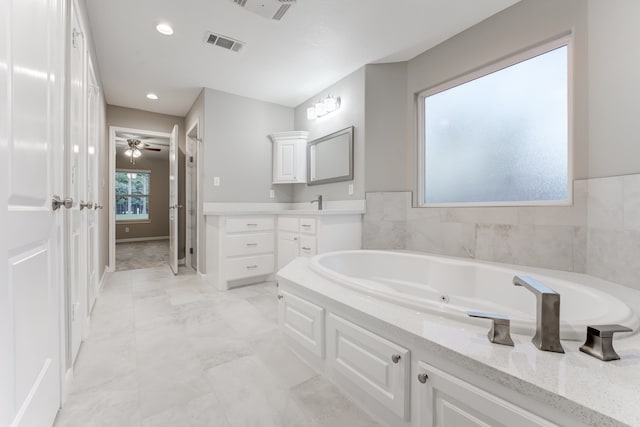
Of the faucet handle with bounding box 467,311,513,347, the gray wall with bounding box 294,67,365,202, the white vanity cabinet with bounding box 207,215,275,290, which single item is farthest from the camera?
the white vanity cabinet with bounding box 207,215,275,290

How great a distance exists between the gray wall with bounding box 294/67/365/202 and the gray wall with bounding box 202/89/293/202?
56 centimetres

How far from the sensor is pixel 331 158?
10.6 ft

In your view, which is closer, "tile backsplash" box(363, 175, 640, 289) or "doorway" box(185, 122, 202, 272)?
"tile backsplash" box(363, 175, 640, 289)

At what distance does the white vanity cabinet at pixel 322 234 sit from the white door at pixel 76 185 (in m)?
1.73

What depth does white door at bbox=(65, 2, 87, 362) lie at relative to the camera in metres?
1.39

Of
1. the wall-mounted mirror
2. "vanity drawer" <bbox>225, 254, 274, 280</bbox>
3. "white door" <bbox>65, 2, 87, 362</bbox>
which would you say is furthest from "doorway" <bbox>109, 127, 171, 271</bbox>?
"white door" <bbox>65, 2, 87, 362</bbox>

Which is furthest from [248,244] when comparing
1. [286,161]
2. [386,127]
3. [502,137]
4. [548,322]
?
[548,322]

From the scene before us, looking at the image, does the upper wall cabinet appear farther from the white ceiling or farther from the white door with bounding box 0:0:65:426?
the white door with bounding box 0:0:65:426

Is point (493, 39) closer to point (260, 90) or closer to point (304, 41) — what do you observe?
point (304, 41)

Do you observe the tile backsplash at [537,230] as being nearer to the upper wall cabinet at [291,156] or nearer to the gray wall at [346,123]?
the gray wall at [346,123]

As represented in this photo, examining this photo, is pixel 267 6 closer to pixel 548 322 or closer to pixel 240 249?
pixel 240 249

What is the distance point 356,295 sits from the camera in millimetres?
1245

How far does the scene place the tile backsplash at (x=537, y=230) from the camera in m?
1.43

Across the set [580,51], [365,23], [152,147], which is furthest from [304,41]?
[152,147]
